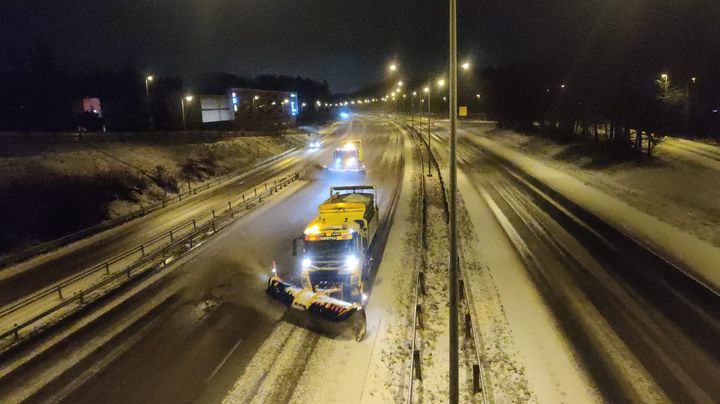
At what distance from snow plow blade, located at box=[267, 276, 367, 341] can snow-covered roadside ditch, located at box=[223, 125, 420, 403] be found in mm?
382

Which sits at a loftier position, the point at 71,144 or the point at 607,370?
the point at 71,144

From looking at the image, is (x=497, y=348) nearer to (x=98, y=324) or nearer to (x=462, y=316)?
(x=462, y=316)

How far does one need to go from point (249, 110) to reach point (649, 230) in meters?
81.6

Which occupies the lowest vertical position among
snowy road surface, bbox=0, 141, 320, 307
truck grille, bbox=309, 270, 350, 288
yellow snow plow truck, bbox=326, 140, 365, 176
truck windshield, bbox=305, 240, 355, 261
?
snowy road surface, bbox=0, 141, 320, 307

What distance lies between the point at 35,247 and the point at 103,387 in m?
15.1

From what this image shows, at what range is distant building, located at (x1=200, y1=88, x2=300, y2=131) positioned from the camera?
8234cm

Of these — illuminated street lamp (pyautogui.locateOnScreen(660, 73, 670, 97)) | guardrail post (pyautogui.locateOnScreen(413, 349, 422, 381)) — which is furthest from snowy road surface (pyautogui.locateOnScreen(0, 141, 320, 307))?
illuminated street lamp (pyautogui.locateOnScreen(660, 73, 670, 97))

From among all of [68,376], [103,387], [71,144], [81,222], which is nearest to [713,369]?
[103,387]

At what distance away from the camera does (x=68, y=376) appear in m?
12.6

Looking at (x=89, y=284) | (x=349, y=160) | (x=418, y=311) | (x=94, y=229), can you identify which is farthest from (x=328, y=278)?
(x=349, y=160)

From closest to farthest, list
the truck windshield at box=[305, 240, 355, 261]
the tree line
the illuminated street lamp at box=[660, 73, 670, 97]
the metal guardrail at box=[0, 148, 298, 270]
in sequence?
1. the truck windshield at box=[305, 240, 355, 261]
2. the metal guardrail at box=[0, 148, 298, 270]
3. the illuminated street lamp at box=[660, 73, 670, 97]
4. the tree line

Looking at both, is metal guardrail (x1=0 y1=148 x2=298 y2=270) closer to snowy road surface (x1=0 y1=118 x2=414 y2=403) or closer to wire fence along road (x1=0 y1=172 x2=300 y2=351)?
wire fence along road (x1=0 y1=172 x2=300 y2=351)

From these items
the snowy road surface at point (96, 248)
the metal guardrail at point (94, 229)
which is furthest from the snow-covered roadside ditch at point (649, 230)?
the metal guardrail at point (94, 229)

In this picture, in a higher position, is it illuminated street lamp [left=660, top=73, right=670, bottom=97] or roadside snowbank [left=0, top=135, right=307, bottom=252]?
illuminated street lamp [left=660, top=73, right=670, bottom=97]
